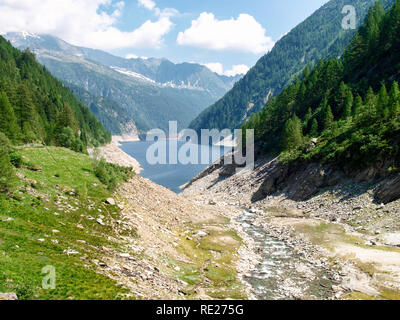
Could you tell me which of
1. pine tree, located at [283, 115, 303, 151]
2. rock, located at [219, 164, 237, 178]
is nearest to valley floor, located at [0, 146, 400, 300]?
pine tree, located at [283, 115, 303, 151]

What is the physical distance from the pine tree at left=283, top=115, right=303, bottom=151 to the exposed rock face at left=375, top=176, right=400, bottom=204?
2863 cm

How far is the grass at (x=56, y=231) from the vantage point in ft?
55.9

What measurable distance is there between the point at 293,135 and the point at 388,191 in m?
34.3

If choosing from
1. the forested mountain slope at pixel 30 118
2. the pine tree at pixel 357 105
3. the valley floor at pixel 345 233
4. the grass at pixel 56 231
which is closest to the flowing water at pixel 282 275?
the valley floor at pixel 345 233

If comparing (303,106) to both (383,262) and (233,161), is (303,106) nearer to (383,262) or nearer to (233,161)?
(233,161)

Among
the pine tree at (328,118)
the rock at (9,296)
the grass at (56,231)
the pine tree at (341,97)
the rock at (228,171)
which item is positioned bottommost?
the rock at (9,296)

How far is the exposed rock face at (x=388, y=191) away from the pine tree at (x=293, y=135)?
93.9ft

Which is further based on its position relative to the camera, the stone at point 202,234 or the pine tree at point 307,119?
the pine tree at point 307,119

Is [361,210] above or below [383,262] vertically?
above

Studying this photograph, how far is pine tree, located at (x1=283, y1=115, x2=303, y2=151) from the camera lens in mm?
72938

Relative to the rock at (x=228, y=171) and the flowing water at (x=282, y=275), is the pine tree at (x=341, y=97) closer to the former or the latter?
the rock at (x=228, y=171)

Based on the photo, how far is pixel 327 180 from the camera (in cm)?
5500

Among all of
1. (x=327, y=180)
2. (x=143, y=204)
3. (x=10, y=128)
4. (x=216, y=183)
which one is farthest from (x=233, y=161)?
(x=10, y=128)
